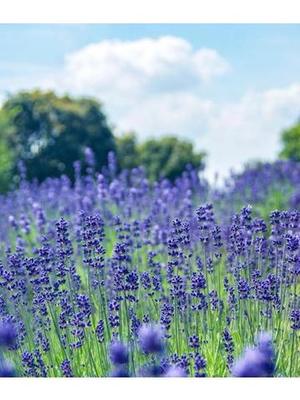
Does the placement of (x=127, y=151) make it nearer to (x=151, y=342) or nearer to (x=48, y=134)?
(x=48, y=134)

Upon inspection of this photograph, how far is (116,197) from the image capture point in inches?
236

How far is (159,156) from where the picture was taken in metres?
13.3

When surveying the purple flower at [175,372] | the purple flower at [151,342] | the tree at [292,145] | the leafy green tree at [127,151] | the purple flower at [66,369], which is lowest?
the purple flower at [66,369]

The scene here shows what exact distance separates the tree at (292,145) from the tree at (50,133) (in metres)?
2.26

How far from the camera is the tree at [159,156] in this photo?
12670 millimetres

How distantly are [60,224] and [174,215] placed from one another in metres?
2.65

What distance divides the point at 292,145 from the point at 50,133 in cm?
330

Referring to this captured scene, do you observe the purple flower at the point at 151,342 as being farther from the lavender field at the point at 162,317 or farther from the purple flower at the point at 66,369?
the purple flower at the point at 66,369

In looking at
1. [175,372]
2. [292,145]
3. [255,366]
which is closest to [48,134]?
[292,145]

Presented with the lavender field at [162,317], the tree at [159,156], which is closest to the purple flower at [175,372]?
the lavender field at [162,317]
